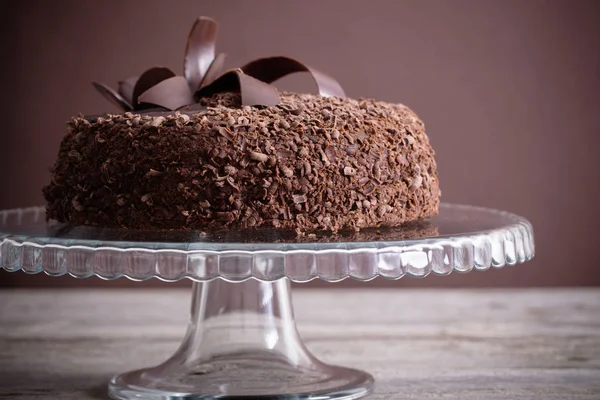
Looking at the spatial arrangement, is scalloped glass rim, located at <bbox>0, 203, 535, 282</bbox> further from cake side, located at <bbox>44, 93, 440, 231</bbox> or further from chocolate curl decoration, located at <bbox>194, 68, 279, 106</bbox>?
chocolate curl decoration, located at <bbox>194, 68, 279, 106</bbox>

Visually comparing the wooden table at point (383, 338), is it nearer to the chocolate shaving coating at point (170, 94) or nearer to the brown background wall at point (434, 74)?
the brown background wall at point (434, 74)

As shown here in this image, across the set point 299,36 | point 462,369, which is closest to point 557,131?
point 299,36

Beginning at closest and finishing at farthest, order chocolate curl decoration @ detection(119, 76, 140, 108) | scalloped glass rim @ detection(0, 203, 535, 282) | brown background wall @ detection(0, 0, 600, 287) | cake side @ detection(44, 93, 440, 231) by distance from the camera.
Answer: scalloped glass rim @ detection(0, 203, 535, 282), cake side @ detection(44, 93, 440, 231), chocolate curl decoration @ detection(119, 76, 140, 108), brown background wall @ detection(0, 0, 600, 287)

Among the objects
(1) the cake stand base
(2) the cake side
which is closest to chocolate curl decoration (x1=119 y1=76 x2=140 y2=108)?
(2) the cake side

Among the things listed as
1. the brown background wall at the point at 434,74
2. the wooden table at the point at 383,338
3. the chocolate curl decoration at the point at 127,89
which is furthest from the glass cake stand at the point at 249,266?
the brown background wall at the point at 434,74

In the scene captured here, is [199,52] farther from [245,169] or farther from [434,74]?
[434,74]

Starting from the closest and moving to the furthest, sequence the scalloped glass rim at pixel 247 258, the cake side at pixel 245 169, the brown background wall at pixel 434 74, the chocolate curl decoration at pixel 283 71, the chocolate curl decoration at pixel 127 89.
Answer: the scalloped glass rim at pixel 247 258 → the cake side at pixel 245 169 → the chocolate curl decoration at pixel 283 71 → the chocolate curl decoration at pixel 127 89 → the brown background wall at pixel 434 74
